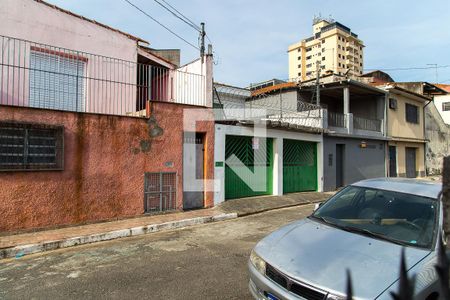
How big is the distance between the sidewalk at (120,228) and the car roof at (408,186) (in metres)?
5.14

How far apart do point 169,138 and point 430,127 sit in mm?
22738

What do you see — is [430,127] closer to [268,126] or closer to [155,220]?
[268,126]

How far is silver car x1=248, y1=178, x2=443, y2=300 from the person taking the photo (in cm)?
246

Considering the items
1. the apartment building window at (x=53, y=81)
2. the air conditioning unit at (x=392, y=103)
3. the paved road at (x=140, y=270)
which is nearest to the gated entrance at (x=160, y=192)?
the paved road at (x=140, y=270)

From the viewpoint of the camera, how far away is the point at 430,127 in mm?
23516

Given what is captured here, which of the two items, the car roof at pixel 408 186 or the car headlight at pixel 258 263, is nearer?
the car headlight at pixel 258 263

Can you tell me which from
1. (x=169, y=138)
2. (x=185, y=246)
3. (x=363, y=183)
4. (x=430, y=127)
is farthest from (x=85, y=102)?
(x=430, y=127)

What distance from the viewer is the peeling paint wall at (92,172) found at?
671 centimetres

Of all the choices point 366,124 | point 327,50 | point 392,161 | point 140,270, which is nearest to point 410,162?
point 392,161

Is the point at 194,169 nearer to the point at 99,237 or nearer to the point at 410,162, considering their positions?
the point at 99,237

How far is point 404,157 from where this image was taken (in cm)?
2058

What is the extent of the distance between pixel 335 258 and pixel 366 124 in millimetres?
16967

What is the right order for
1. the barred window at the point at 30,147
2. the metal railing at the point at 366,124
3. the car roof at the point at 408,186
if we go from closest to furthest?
the car roof at the point at 408,186 < the barred window at the point at 30,147 < the metal railing at the point at 366,124

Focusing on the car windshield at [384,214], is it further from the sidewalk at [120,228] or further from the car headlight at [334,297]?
the sidewalk at [120,228]
